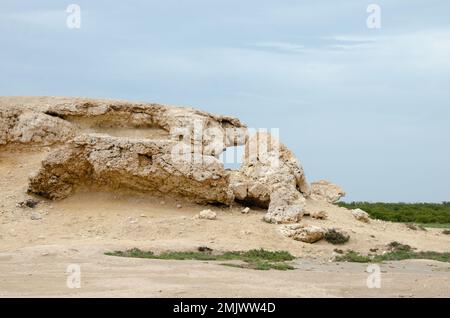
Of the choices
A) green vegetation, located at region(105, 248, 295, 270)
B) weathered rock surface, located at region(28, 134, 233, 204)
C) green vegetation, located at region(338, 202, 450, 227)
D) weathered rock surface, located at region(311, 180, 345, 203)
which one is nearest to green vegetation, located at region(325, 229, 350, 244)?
green vegetation, located at region(105, 248, 295, 270)

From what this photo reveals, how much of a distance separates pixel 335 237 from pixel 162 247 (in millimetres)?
4246

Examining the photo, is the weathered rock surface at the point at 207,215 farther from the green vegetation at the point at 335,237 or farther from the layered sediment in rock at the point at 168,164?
the green vegetation at the point at 335,237

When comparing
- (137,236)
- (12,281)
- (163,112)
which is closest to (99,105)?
(163,112)

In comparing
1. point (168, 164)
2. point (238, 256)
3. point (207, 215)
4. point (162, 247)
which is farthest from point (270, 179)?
point (162, 247)

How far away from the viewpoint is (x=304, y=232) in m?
16.9

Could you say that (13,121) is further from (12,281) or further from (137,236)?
(12,281)

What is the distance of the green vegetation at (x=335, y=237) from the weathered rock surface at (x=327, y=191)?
6694mm

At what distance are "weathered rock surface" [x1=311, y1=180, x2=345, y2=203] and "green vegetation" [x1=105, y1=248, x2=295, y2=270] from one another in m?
9.20

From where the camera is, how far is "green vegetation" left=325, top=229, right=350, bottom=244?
17041 mm

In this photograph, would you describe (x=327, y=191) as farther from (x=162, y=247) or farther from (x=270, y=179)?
(x=162, y=247)

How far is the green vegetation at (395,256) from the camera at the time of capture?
1517cm

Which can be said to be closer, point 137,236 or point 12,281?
point 12,281

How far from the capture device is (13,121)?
2189 centimetres
